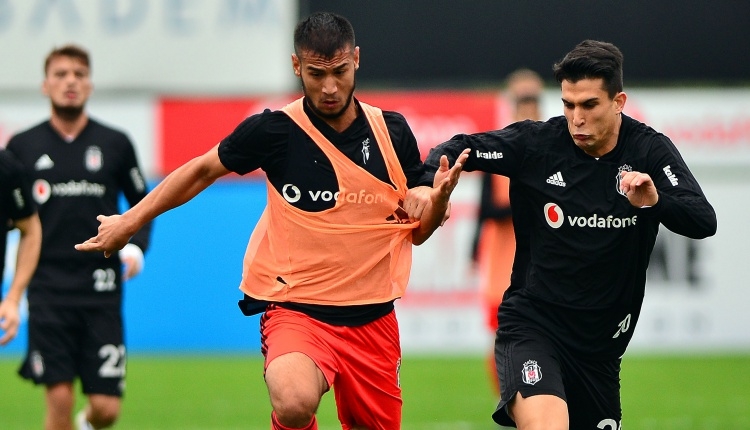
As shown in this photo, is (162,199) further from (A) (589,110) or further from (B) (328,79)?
(A) (589,110)

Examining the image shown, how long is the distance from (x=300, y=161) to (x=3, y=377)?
8.49 m

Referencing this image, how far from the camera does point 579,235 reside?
21.1ft

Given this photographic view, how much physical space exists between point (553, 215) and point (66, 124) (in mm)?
3736

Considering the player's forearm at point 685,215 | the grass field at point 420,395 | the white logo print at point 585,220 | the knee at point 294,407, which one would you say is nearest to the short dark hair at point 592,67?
the white logo print at point 585,220

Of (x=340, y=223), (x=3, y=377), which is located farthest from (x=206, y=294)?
(x=340, y=223)

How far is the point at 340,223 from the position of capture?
21.4 feet

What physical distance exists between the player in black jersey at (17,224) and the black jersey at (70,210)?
65 cm

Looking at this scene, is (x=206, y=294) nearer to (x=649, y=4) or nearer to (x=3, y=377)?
(x=3, y=377)

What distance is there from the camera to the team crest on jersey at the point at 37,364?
8328 mm

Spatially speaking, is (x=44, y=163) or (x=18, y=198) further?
(x=44, y=163)

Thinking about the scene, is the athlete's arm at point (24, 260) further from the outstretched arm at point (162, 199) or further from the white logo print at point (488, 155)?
→ the white logo print at point (488, 155)

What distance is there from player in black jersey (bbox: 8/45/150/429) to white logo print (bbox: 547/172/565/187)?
3.20m

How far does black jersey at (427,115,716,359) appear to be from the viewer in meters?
6.39

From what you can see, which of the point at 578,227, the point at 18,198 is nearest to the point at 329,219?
the point at 578,227
